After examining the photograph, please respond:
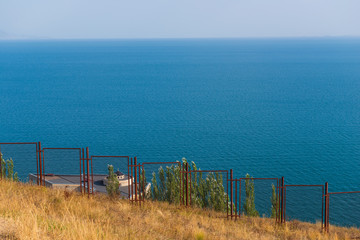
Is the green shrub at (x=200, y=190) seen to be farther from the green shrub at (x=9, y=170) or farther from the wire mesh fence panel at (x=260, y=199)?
the green shrub at (x=9, y=170)

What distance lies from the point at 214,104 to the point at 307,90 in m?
32.0

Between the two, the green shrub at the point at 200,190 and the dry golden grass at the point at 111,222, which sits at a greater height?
the dry golden grass at the point at 111,222

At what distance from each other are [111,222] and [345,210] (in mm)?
32660

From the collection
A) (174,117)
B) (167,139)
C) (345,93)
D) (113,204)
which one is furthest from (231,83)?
(113,204)

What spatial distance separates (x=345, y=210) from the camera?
3953 centimetres

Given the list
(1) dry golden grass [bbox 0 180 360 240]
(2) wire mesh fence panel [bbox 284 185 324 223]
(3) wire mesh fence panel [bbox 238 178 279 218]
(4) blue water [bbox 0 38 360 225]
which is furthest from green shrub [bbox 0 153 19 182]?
(2) wire mesh fence panel [bbox 284 185 324 223]

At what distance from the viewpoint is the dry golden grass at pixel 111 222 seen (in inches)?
369

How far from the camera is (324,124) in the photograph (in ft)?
253

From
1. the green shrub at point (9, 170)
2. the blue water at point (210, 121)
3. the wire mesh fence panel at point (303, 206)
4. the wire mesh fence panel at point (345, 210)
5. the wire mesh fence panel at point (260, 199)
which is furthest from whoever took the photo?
the blue water at point (210, 121)

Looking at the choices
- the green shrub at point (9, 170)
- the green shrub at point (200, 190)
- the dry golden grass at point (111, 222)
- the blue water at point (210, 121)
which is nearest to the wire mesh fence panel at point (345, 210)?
the blue water at point (210, 121)

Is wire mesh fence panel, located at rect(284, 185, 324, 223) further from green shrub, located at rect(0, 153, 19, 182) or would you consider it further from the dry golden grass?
green shrub, located at rect(0, 153, 19, 182)

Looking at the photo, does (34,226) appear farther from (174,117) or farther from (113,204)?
(174,117)

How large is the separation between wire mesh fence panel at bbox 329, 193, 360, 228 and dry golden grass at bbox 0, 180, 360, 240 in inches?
874

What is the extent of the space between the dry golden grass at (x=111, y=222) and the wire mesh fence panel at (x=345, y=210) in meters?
22.2
